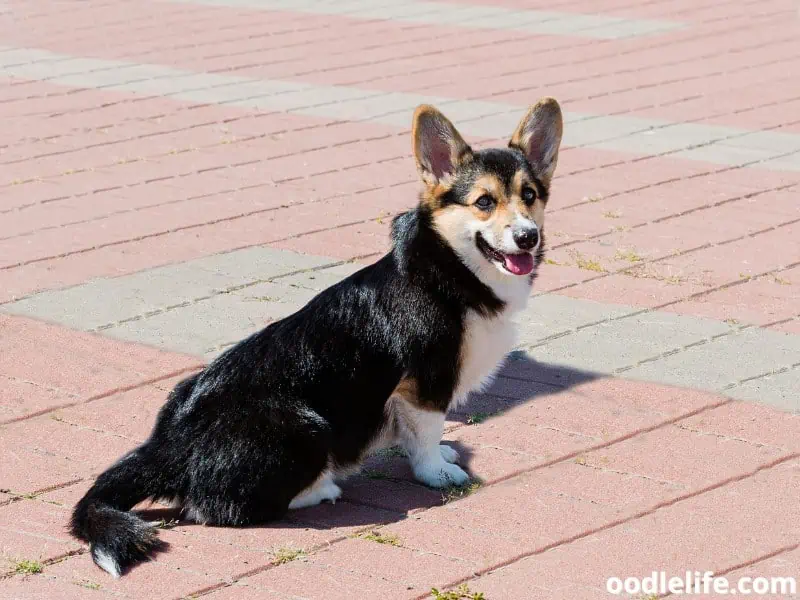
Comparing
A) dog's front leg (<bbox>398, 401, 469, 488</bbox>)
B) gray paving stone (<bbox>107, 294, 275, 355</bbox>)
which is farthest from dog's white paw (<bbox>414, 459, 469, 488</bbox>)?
gray paving stone (<bbox>107, 294, 275, 355</bbox>)

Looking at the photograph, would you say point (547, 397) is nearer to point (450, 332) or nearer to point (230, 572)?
point (450, 332)

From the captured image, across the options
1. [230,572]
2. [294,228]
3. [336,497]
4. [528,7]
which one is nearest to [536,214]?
[336,497]

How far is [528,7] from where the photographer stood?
15.1 meters

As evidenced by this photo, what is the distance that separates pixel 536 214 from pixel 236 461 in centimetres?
144

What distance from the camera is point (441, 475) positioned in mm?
4934

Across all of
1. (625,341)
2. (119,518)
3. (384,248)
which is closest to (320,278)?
(384,248)

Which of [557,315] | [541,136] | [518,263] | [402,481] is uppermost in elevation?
[541,136]

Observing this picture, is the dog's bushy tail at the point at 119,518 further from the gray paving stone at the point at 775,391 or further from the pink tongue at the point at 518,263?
the gray paving stone at the point at 775,391

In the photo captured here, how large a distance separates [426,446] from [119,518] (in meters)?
1.17

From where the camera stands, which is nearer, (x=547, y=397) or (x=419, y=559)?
(x=419, y=559)

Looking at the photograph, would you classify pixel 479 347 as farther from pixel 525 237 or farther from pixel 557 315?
pixel 557 315

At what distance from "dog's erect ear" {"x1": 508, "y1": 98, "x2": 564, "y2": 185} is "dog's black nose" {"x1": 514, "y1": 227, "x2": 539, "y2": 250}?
A: 44 cm

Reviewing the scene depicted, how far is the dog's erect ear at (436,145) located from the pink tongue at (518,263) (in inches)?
16.3

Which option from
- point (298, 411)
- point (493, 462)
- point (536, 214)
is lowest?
point (493, 462)
